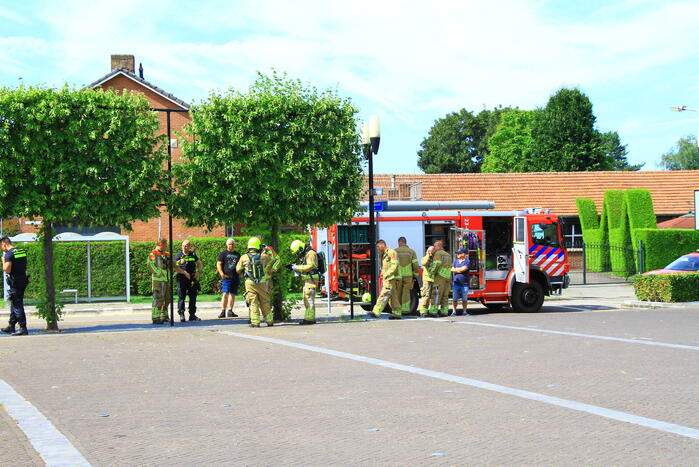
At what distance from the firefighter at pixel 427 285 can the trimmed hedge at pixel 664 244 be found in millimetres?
17608

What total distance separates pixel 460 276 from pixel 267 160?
5.24 metres

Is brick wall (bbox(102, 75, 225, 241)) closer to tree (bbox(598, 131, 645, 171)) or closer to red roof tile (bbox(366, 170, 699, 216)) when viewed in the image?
red roof tile (bbox(366, 170, 699, 216))

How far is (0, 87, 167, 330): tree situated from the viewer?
15.5 m

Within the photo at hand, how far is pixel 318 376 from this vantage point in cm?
971

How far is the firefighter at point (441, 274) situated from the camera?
18.2m

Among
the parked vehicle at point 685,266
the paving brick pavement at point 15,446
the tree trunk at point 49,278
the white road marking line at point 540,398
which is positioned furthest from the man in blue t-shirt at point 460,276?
the paving brick pavement at point 15,446

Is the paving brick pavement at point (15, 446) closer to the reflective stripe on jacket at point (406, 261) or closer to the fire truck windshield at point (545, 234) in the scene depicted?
the reflective stripe on jacket at point (406, 261)

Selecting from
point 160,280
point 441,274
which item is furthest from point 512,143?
point 160,280

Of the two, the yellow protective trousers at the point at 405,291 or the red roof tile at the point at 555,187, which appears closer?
the yellow protective trousers at the point at 405,291

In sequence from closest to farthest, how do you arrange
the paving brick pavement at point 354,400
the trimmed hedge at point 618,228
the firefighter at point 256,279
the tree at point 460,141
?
the paving brick pavement at point 354,400 < the firefighter at point 256,279 < the trimmed hedge at point 618,228 < the tree at point 460,141

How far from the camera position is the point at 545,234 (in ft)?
65.3

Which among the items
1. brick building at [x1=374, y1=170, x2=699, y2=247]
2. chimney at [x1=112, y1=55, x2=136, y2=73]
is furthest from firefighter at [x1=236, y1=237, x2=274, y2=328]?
chimney at [x1=112, y1=55, x2=136, y2=73]

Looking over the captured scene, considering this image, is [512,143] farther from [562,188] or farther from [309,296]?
[309,296]

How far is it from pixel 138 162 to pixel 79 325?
4486 millimetres
